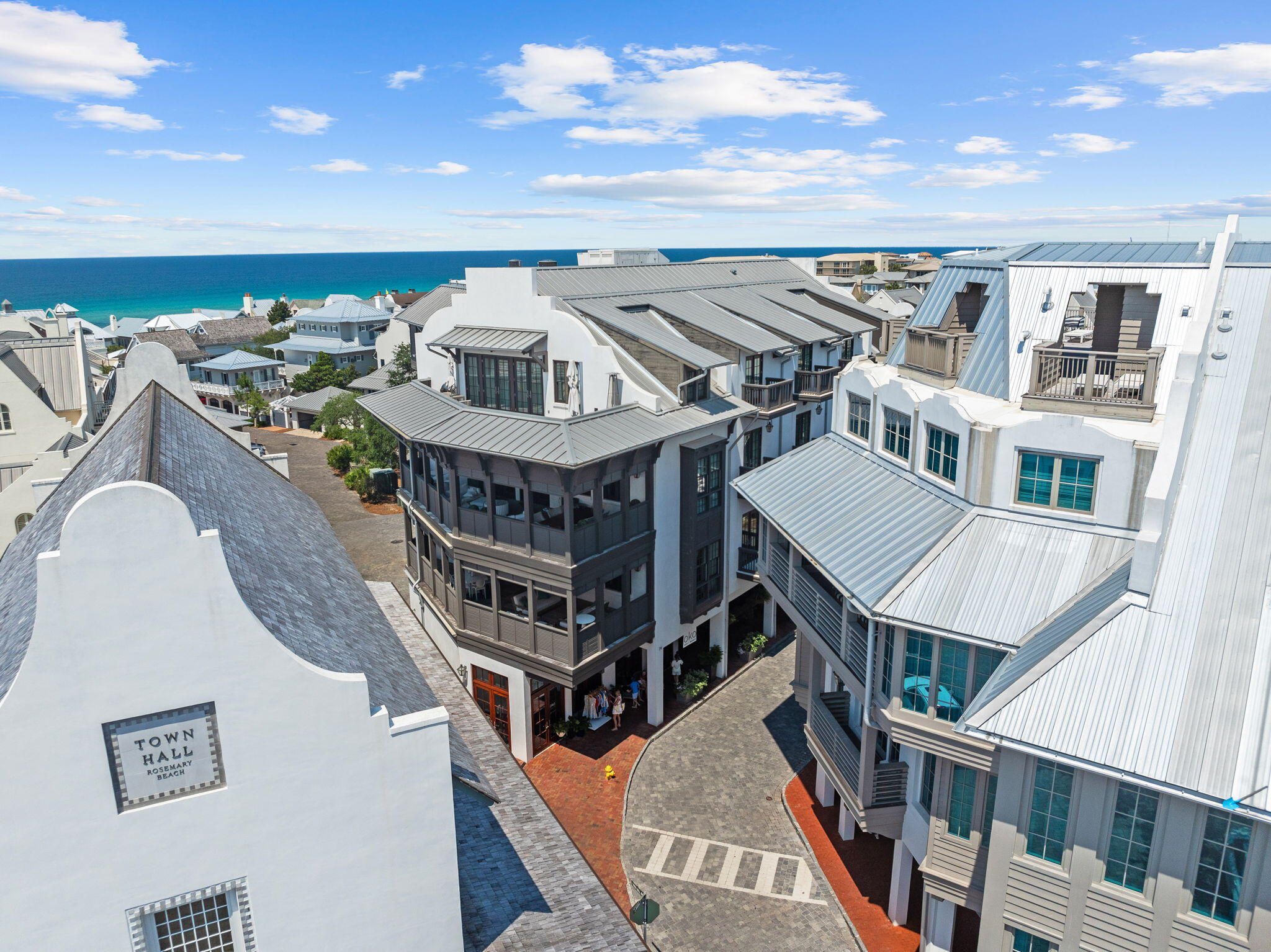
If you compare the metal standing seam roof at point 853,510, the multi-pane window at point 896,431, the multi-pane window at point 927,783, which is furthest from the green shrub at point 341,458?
the multi-pane window at point 927,783

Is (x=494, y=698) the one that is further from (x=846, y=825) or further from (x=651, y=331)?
(x=651, y=331)

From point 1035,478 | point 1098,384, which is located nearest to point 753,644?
point 1035,478

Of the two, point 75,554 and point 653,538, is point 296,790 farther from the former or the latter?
point 653,538

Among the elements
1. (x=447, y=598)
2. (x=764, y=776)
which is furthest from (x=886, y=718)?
(x=447, y=598)

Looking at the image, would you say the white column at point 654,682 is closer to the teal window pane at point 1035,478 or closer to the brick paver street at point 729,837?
the brick paver street at point 729,837

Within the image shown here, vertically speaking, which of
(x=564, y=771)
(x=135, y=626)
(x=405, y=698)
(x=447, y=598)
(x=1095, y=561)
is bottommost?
(x=564, y=771)

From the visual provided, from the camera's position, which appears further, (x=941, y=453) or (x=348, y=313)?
(x=348, y=313)
